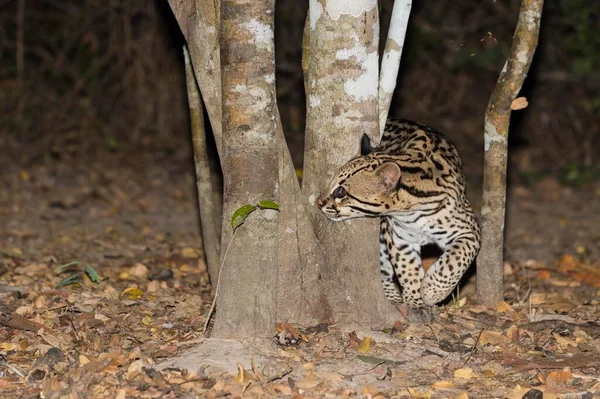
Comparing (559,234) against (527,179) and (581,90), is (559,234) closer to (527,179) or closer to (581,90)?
(527,179)

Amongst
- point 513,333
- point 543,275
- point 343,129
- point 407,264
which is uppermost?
point 343,129

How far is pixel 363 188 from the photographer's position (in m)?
5.50

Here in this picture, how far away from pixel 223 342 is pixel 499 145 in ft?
7.69

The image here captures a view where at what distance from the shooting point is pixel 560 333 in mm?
5508

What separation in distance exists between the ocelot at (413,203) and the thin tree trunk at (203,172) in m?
1.20

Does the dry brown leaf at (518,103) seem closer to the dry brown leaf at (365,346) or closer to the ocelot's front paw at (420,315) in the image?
the ocelot's front paw at (420,315)

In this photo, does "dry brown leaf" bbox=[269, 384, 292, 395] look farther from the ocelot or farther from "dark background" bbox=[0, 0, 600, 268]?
"dark background" bbox=[0, 0, 600, 268]

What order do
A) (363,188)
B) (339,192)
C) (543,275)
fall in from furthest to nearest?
(543,275), (363,188), (339,192)

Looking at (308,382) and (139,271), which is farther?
(139,271)

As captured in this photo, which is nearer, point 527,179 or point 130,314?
point 130,314

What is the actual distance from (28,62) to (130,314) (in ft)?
27.7

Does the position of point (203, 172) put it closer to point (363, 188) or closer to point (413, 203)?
point (363, 188)

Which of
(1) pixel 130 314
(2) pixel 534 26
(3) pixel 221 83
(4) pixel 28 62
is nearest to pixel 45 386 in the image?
(1) pixel 130 314

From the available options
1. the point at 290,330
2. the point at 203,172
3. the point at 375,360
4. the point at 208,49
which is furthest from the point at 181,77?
the point at 375,360
